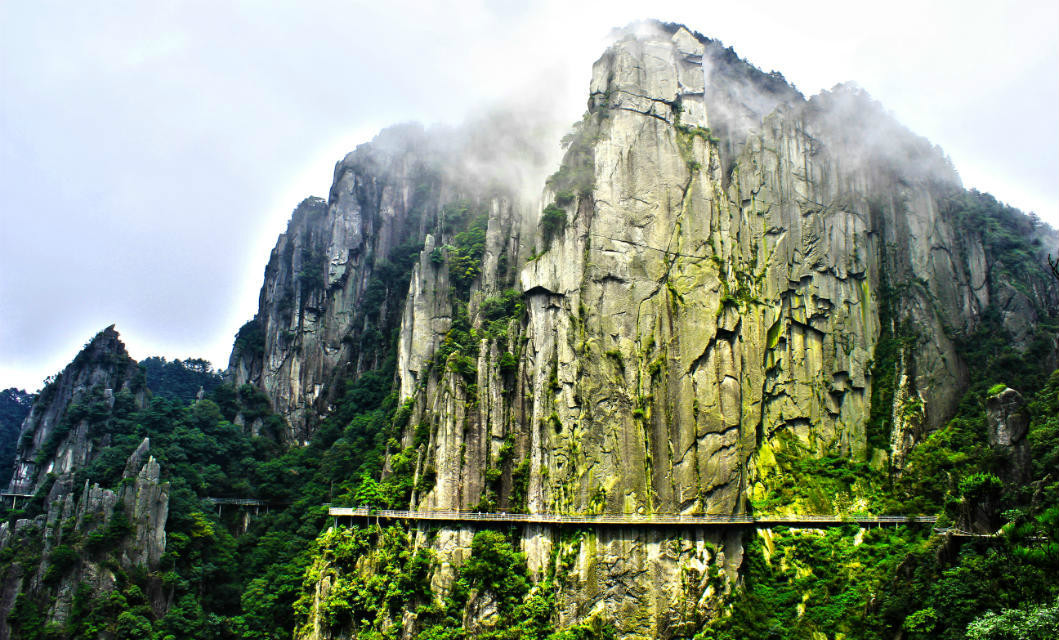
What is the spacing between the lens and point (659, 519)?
30.1 m

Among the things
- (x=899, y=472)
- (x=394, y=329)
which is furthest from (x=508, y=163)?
(x=899, y=472)

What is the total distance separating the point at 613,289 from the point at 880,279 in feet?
48.6

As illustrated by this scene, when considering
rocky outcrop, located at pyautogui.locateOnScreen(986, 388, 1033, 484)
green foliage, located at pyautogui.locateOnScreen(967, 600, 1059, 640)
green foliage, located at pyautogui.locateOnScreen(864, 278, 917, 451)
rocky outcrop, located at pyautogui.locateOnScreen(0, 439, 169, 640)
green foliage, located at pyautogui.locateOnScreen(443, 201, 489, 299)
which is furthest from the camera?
green foliage, located at pyautogui.locateOnScreen(443, 201, 489, 299)

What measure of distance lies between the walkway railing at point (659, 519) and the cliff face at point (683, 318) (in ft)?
1.35

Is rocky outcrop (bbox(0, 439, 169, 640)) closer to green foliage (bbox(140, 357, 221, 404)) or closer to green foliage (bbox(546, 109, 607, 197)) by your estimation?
green foliage (bbox(546, 109, 607, 197))

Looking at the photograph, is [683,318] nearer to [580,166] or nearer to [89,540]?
[580,166]

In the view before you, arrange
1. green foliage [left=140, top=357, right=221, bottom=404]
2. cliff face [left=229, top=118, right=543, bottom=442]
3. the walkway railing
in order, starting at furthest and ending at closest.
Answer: green foliage [left=140, top=357, right=221, bottom=404] < cliff face [left=229, top=118, right=543, bottom=442] < the walkway railing

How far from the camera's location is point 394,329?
172ft

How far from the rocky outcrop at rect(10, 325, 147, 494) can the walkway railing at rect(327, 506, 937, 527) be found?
2508 cm

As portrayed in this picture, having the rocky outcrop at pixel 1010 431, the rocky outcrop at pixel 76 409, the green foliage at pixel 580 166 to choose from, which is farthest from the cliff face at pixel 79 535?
the rocky outcrop at pixel 1010 431

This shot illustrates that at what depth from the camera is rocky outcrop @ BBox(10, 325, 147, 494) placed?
48.7 metres

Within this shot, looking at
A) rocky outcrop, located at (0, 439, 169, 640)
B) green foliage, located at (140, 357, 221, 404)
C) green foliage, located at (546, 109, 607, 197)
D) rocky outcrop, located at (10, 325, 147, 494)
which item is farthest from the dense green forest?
green foliage, located at (140, 357, 221, 404)

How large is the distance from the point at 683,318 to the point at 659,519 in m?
8.06

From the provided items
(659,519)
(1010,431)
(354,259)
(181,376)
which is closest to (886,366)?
(1010,431)
